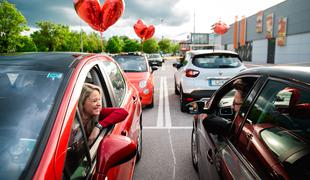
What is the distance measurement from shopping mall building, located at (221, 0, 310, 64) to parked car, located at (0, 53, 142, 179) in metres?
Answer: 32.3

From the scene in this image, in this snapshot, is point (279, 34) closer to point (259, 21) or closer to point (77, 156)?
point (259, 21)

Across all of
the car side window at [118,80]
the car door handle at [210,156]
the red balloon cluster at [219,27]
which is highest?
the red balloon cluster at [219,27]

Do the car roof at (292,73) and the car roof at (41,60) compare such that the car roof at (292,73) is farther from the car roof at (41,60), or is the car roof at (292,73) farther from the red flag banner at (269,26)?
the red flag banner at (269,26)

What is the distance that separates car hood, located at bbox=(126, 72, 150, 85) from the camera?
22.5 ft

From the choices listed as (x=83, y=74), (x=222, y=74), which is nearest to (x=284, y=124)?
(x=83, y=74)

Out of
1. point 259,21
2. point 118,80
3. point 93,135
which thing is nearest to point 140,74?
point 118,80

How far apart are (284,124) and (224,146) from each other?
22.5 inches

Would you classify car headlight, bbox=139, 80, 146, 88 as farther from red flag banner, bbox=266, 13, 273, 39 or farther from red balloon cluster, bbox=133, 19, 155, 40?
red flag banner, bbox=266, 13, 273, 39

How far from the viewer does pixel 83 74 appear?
1.80 meters

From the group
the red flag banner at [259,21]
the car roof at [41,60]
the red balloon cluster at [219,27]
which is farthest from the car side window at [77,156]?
the red flag banner at [259,21]

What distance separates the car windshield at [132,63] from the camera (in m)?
7.66

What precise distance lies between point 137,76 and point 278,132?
5790 millimetres

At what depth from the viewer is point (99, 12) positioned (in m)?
11.4

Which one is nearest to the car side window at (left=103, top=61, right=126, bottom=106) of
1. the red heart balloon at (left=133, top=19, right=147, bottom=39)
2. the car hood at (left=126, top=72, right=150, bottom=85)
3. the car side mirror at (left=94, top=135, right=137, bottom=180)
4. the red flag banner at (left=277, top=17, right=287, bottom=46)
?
the car side mirror at (left=94, top=135, right=137, bottom=180)
